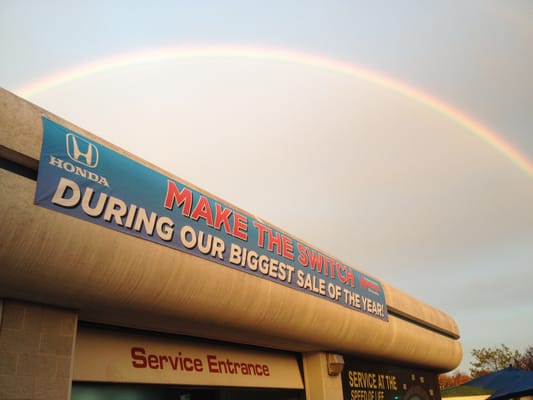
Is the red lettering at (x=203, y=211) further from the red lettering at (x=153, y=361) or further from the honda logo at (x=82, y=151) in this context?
the red lettering at (x=153, y=361)

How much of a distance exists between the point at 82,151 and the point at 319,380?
9.84m

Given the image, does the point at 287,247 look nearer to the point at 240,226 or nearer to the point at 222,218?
the point at 240,226

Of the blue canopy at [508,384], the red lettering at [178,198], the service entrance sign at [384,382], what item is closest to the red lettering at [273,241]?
the red lettering at [178,198]

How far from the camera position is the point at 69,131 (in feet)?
23.5

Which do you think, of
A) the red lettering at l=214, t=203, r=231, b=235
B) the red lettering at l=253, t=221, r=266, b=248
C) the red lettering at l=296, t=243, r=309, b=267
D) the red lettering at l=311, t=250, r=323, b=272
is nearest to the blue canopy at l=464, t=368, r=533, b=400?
the red lettering at l=311, t=250, r=323, b=272

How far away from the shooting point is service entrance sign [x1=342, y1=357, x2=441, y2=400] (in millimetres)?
15547

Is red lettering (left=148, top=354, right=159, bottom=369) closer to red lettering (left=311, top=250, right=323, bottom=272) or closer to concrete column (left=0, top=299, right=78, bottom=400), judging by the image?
concrete column (left=0, top=299, right=78, bottom=400)

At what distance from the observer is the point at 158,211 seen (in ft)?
26.5

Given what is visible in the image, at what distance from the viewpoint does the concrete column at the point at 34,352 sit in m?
6.34

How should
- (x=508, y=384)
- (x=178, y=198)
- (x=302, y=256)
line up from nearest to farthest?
(x=178, y=198) < (x=508, y=384) < (x=302, y=256)

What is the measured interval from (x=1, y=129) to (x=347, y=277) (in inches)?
414

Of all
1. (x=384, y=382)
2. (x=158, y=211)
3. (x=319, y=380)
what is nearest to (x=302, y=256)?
(x=319, y=380)

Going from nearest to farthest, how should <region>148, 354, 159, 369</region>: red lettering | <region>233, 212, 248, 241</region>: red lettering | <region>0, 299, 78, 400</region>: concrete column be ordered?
1. <region>0, 299, 78, 400</region>: concrete column
2. <region>148, 354, 159, 369</region>: red lettering
3. <region>233, 212, 248, 241</region>: red lettering

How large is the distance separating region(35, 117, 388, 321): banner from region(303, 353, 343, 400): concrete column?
2.48m
